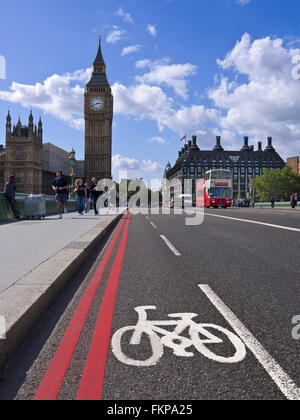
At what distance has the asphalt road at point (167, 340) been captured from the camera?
2049mm

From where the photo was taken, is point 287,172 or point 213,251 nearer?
point 213,251

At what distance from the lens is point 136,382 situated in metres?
2.10

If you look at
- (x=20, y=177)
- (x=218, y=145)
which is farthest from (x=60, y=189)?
(x=218, y=145)

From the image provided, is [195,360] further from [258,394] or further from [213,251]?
[213,251]

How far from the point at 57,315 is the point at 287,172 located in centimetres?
10434

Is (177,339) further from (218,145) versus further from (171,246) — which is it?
(218,145)

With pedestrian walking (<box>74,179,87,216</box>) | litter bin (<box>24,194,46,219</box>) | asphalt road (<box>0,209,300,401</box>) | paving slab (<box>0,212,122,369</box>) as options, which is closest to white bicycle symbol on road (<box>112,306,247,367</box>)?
asphalt road (<box>0,209,300,401</box>)

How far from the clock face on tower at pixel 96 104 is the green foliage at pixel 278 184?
52.1 meters

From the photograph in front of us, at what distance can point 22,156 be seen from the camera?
101312 mm

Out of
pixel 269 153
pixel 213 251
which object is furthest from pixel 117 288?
pixel 269 153

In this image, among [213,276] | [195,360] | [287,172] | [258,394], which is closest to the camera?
[258,394]

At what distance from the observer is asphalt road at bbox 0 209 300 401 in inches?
80.7

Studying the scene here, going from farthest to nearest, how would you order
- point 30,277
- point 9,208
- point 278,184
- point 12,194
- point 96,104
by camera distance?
point 96,104 → point 278,184 → point 9,208 → point 12,194 → point 30,277

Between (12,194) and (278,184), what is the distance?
307 feet
